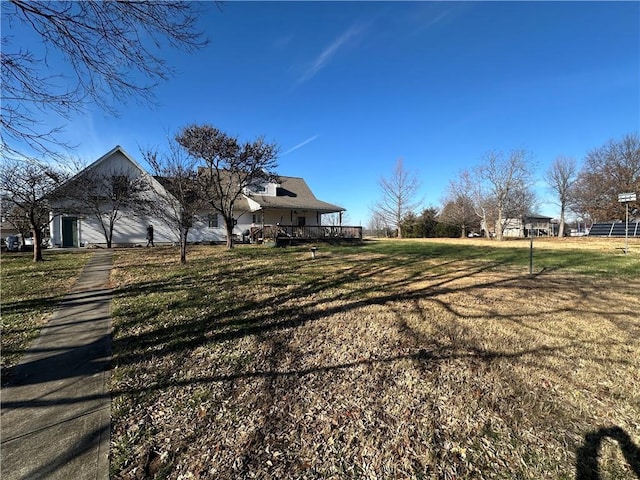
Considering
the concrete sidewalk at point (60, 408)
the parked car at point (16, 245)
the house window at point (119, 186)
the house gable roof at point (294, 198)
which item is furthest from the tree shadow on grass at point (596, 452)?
the parked car at point (16, 245)

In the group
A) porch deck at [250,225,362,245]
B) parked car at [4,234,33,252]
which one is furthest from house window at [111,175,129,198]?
porch deck at [250,225,362,245]

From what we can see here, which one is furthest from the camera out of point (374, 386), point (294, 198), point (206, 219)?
point (294, 198)

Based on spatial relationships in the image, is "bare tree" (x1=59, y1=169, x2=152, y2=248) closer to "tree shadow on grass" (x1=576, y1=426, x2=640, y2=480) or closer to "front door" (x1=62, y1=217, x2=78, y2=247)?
"front door" (x1=62, y1=217, x2=78, y2=247)

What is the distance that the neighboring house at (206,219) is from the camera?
18531 millimetres

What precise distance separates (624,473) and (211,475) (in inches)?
112

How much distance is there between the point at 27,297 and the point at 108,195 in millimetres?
14940

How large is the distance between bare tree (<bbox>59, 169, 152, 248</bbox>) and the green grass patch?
302 inches

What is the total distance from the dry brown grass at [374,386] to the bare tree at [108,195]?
15596 mm

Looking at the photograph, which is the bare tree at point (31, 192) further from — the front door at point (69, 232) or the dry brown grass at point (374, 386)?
the dry brown grass at point (374, 386)

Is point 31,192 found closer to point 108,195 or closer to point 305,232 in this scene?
point 108,195

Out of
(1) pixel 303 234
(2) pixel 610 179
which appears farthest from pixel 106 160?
(2) pixel 610 179

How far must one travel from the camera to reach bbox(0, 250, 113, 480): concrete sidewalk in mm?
2094

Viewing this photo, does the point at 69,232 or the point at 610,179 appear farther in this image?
the point at 610,179

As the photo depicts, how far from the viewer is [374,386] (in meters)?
3.03
